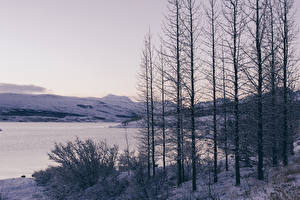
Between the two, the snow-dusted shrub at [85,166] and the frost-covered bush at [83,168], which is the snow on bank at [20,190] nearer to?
the frost-covered bush at [83,168]

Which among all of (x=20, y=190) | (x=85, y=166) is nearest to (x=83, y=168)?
(x=85, y=166)

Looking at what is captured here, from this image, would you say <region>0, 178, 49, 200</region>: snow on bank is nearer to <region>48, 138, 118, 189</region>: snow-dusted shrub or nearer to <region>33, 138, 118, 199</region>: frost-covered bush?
<region>33, 138, 118, 199</region>: frost-covered bush

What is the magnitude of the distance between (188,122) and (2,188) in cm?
1593

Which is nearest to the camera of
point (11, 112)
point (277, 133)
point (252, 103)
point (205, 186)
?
point (252, 103)

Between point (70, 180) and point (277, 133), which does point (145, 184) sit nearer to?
point (70, 180)

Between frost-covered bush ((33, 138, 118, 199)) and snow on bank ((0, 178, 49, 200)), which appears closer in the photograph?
frost-covered bush ((33, 138, 118, 199))

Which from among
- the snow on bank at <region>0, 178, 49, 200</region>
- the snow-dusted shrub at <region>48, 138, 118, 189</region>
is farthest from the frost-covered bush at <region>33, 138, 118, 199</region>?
the snow on bank at <region>0, 178, 49, 200</region>

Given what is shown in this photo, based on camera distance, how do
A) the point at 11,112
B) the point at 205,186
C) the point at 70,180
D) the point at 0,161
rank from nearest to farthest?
1. the point at 205,186
2. the point at 70,180
3. the point at 0,161
4. the point at 11,112

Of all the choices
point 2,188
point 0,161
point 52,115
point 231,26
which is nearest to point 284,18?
point 231,26

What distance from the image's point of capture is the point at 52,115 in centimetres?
19612

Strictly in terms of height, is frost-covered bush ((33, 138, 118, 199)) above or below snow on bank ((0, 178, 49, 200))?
above

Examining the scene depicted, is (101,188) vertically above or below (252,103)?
below

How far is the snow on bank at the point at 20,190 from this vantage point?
68.3 feet

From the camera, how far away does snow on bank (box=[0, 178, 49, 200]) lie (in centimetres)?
2081
